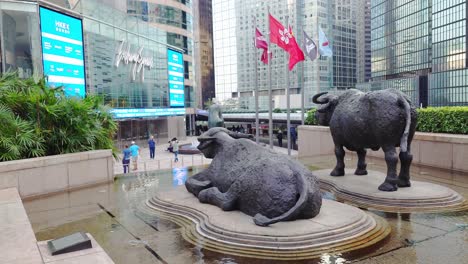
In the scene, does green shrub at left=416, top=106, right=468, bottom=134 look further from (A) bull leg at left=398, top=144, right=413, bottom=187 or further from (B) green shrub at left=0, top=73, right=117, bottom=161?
(B) green shrub at left=0, top=73, right=117, bottom=161

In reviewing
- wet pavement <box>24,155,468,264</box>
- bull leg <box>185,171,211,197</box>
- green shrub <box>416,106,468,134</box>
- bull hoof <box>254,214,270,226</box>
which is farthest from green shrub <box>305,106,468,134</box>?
bull hoof <box>254,214,270,226</box>

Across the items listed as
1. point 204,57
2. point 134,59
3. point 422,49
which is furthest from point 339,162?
point 204,57

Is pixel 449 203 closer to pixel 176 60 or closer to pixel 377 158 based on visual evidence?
pixel 377 158

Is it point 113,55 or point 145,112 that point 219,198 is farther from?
point 145,112

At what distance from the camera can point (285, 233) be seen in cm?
564

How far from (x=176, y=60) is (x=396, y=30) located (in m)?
64.4

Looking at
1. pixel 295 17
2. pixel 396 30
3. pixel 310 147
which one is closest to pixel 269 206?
pixel 310 147

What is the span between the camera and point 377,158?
49.6ft

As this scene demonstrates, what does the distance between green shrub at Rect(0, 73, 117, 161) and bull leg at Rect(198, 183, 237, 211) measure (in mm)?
5711

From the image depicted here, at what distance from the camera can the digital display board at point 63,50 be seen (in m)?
19.7

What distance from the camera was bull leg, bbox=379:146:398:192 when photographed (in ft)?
27.4

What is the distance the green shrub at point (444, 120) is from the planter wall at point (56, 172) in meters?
11.2

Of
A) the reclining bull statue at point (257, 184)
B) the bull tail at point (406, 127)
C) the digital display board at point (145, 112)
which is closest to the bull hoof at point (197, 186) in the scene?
the reclining bull statue at point (257, 184)

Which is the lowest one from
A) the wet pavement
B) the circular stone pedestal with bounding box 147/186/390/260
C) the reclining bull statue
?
the wet pavement
